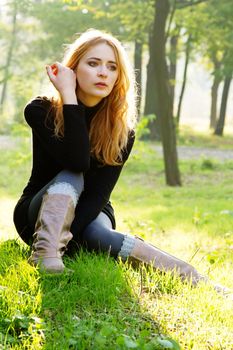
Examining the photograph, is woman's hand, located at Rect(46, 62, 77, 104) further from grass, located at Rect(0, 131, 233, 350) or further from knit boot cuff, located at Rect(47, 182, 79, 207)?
grass, located at Rect(0, 131, 233, 350)

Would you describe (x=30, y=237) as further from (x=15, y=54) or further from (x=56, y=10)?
(x=15, y=54)

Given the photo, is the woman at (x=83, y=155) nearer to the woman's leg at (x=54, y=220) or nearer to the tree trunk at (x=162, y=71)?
the woman's leg at (x=54, y=220)

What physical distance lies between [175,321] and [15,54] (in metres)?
29.6

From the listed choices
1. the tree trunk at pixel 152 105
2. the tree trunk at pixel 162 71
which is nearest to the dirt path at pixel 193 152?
the tree trunk at pixel 152 105

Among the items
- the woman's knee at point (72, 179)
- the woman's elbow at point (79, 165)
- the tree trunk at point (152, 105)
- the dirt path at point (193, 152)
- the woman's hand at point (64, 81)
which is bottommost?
the dirt path at point (193, 152)

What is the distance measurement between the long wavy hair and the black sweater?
0.19 ft

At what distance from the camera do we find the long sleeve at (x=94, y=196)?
347cm

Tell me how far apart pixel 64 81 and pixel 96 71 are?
216 mm

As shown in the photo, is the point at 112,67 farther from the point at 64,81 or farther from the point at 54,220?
the point at 54,220

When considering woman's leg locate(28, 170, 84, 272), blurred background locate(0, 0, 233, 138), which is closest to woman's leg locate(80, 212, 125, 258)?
woman's leg locate(28, 170, 84, 272)

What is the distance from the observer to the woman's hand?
11.4ft

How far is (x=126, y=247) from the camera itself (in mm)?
3426

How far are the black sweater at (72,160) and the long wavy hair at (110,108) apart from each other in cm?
6

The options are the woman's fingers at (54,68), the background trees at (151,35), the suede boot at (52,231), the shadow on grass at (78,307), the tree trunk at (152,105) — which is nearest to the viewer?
the shadow on grass at (78,307)
